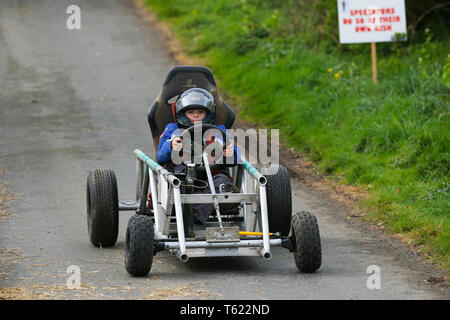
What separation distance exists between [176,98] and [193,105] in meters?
1.12

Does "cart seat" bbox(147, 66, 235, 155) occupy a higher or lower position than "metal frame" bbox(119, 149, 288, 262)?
higher

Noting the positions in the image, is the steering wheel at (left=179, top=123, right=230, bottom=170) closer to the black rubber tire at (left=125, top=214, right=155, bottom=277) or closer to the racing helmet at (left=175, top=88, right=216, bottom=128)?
the racing helmet at (left=175, top=88, right=216, bottom=128)

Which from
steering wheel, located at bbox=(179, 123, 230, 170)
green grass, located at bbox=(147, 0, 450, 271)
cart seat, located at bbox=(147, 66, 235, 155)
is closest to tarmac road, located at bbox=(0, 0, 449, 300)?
green grass, located at bbox=(147, 0, 450, 271)

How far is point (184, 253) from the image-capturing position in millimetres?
6816

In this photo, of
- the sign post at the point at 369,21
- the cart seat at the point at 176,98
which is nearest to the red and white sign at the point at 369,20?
the sign post at the point at 369,21

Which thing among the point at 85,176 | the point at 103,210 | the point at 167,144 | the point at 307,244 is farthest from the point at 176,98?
the point at 85,176

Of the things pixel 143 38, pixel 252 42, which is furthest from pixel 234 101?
pixel 143 38

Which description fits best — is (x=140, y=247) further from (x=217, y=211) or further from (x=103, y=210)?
(x=103, y=210)

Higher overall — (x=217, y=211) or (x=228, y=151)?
(x=228, y=151)

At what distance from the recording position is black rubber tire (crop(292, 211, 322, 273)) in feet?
22.7

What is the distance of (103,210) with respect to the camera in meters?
8.20

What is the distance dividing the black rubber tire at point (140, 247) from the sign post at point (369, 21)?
7.59 m

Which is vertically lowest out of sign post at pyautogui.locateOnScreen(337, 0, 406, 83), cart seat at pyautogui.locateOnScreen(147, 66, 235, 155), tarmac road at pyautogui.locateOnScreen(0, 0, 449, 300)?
tarmac road at pyautogui.locateOnScreen(0, 0, 449, 300)
